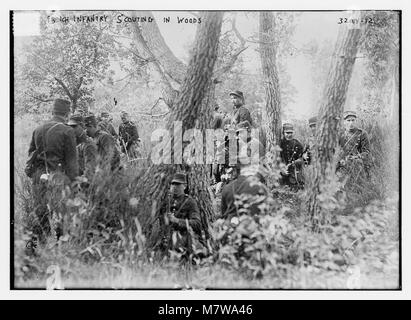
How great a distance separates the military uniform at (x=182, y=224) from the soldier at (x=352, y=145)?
1.70 m

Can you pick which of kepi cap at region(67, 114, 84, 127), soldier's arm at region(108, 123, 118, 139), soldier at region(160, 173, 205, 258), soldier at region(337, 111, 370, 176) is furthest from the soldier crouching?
soldier at region(337, 111, 370, 176)

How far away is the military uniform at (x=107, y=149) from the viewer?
5.97 metres

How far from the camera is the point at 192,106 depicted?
19.4ft

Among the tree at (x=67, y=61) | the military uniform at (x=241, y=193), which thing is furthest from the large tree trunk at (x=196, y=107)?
the tree at (x=67, y=61)

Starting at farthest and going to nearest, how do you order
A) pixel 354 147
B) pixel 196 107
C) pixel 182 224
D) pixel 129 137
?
pixel 354 147, pixel 129 137, pixel 196 107, pixel 182 224

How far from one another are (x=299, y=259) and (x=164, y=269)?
1458 millimetres

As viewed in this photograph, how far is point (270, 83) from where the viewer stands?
6.00 m

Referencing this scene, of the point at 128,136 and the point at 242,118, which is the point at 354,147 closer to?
the point at 242,118

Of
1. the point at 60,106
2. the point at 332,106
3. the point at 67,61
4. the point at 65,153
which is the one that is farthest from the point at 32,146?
the point at 332,106

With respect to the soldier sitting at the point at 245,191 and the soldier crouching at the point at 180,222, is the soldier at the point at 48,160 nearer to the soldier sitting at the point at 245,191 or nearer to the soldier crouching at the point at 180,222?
the soldier crouching at the point at 180,222

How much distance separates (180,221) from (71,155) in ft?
4.61

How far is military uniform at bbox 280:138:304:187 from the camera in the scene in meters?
6.00

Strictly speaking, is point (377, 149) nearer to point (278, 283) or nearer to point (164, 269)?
point (278, 283)
